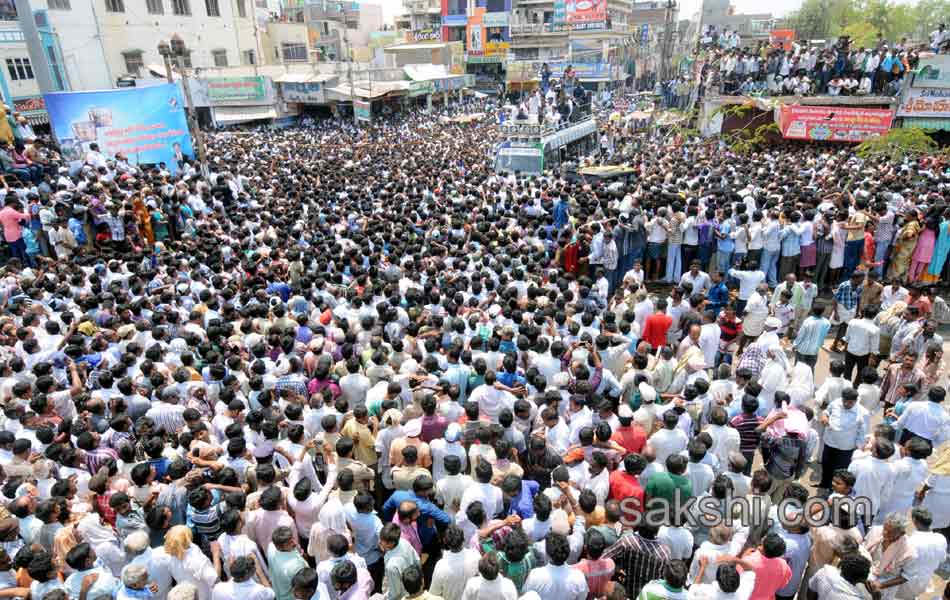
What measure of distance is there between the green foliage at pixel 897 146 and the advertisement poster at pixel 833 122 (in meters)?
0.97

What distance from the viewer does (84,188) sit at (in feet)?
36.1

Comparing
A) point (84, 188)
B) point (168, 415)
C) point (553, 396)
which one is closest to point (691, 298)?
point (553, 396)

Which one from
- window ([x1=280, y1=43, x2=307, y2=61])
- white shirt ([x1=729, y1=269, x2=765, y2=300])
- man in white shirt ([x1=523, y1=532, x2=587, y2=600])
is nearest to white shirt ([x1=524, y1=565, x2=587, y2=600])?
man in white shirt ([x1=523, y1=532, x2=587, y2=600])

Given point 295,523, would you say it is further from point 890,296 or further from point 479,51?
→ point 479,51

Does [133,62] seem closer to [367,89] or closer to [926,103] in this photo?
[367,89]

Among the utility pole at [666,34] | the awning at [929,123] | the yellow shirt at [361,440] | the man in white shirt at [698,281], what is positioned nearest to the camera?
the yellow shirt at [361,440]

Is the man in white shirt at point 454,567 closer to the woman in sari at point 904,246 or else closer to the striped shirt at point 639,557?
the striped shirt at point 639,557

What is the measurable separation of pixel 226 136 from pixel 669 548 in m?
23.6

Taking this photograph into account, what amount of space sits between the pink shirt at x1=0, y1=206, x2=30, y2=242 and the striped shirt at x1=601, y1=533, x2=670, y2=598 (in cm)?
1086

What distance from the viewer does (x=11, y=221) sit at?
9.74 m

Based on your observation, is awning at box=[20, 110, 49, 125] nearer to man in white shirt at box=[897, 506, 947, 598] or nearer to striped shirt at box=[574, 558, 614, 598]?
striped shirt at box=[574, 558, 614, 598]

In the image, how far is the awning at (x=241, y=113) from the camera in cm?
2862

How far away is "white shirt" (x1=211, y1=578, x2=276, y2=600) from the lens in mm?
3223

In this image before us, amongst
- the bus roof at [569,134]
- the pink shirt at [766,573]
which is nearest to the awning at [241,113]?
the bus roof at [569,134]
